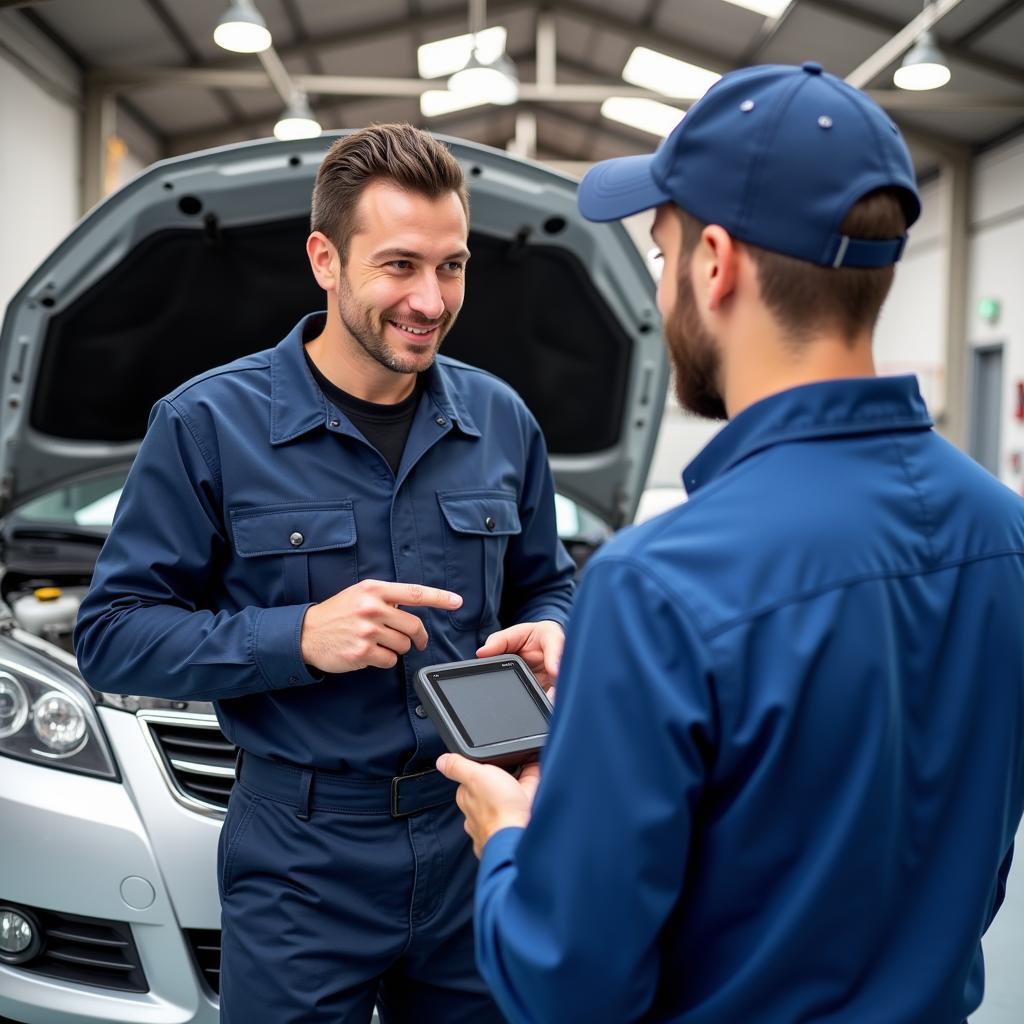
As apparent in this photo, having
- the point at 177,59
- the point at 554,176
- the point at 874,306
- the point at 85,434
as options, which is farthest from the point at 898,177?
the point at 177,59

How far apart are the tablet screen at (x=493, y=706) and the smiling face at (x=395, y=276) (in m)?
0.48

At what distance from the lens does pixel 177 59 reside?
8.61m

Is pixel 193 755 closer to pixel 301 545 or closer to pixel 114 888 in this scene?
pixel 114 888

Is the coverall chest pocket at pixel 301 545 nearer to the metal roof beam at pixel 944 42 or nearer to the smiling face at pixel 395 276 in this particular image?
the smiling face at pixel 395 276

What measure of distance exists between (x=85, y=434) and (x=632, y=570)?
2.12 m

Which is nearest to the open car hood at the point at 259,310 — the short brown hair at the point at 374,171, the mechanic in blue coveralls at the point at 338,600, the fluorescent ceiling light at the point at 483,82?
the short brown hair at the point at 374,171

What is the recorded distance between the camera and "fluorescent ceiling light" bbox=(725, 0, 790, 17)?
7.98m

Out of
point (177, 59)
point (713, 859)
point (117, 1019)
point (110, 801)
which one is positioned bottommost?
point (117, 1019)

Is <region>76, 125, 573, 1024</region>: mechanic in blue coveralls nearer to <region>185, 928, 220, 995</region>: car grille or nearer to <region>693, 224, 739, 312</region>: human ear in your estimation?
<region>185, 928, 220, 995</region>: car grille

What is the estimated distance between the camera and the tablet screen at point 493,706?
110 cm

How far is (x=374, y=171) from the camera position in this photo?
1.42 meters

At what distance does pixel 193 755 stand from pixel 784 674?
140 cm

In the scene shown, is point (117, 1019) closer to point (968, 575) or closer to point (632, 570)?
point (632, 570)

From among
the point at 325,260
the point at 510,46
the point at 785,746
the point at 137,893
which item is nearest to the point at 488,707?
the point at 785,746
